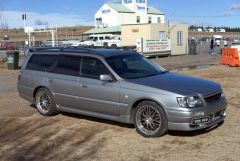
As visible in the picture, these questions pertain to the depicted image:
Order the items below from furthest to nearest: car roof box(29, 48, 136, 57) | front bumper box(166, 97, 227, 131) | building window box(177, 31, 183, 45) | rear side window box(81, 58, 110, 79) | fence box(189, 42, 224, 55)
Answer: fence box(189, 42, 224, 55) < building window box(177, 31, 183, 45) < car roof box(29, 48, 136, 57) < rear side window box(81, 58, 110, 79) < front bumper box(166, 97, 227, 131)

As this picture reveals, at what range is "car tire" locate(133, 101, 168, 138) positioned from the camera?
312 inches

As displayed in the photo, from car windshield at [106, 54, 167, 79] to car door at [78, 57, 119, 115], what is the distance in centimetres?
22

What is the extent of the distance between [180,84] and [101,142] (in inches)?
71.1

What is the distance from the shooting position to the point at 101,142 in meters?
7.79

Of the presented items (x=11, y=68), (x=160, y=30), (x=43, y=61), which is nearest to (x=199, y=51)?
(x=160, y=30)

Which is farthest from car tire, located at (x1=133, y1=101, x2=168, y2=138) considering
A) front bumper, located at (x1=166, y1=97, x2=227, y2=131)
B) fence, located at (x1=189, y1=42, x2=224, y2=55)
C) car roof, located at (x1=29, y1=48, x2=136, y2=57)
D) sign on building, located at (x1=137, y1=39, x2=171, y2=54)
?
fence, located at (x1=189, y1=42, x2=224, y2=55)

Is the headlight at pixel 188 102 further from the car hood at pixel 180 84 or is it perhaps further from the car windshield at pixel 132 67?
the car windshield at pixel 132 67

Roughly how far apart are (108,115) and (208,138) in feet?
6.71

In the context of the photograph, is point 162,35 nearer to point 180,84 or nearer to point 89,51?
point 89,51

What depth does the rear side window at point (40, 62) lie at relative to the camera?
34.2ft

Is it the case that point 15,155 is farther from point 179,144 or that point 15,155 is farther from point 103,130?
point 179,144

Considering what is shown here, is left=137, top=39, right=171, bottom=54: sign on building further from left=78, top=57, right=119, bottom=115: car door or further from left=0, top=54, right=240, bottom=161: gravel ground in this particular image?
left=78, top=57, right=119, bottom=115: car door

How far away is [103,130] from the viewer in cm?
874

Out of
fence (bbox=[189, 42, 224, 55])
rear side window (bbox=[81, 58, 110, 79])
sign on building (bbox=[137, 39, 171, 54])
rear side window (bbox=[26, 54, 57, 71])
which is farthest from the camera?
fence (bbox=[189, 42, 224, 55])
